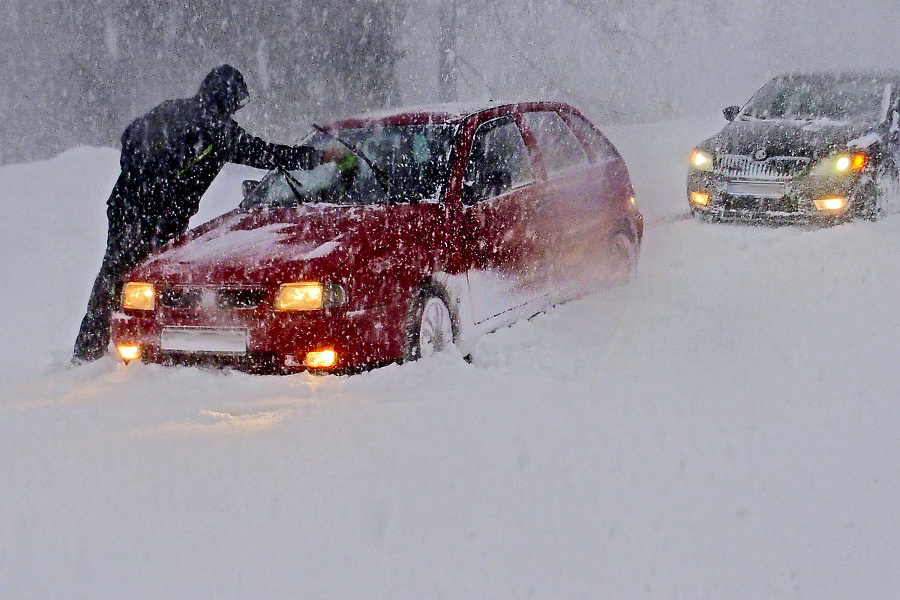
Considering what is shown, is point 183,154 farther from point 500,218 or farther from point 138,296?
point 500,218

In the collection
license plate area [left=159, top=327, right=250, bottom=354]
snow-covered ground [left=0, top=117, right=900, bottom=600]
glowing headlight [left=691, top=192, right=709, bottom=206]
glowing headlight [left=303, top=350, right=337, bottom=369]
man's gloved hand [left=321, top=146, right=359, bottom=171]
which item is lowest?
snow-covered ground [left=0, top=117, right=900, bottom=600]

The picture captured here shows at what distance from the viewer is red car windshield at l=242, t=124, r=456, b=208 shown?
5.69m

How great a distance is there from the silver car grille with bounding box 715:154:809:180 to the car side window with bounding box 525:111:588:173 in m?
3.46

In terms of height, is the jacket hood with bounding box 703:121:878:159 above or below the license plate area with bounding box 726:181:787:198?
above

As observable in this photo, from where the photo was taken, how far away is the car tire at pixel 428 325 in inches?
201

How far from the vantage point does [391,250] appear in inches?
202

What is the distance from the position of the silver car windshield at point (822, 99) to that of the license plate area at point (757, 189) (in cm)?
129

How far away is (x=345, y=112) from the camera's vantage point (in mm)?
15586

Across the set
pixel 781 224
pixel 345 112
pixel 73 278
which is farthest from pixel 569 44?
pixel 73 278

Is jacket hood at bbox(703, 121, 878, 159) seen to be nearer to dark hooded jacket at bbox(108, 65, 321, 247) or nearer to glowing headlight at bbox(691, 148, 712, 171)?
glowing headlight at bbox(691, 148, 712, 171)

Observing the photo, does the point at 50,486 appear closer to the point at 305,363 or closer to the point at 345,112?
the point at 305,363

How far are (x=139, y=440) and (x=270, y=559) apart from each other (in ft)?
4.11

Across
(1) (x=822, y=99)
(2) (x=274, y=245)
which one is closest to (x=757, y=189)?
(1) (x=822, y=99)

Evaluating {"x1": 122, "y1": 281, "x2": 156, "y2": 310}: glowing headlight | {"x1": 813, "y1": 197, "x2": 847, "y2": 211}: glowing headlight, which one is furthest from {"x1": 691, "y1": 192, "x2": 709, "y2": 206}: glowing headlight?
{"x1": 122, "y1": 281, "x2": 156, "y2": 310}: glowing headlight
